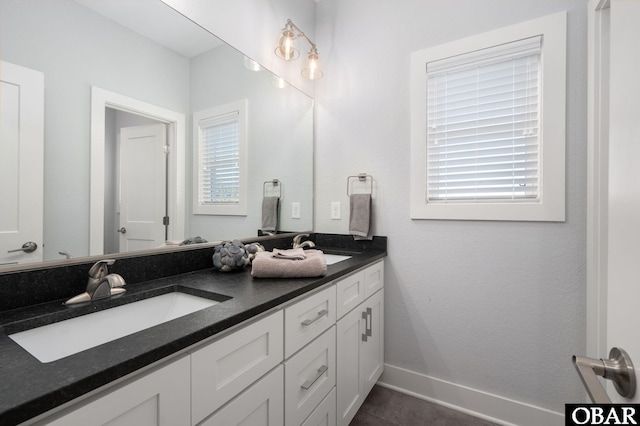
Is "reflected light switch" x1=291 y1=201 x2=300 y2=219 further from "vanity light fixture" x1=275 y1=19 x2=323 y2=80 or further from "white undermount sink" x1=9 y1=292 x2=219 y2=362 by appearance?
"white undermount sink" x1=9 y1=292 x2=219 y2=362

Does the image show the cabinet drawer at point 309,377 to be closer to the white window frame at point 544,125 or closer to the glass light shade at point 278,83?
the white window frame at point 544,125

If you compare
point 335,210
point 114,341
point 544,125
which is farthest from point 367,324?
point 544,125

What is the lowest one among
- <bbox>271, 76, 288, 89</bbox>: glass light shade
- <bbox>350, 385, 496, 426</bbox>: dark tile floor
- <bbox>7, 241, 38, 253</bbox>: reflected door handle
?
<bbox>350, 385, 496, 426</bbox>: dark tile floor

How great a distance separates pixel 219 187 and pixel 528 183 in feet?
5.17

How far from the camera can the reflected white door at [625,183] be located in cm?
42

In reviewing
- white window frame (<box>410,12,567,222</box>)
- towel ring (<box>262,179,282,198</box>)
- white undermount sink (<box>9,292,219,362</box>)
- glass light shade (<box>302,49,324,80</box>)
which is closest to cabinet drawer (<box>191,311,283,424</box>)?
white undermount sink (<box>9,292,219,362</box>)

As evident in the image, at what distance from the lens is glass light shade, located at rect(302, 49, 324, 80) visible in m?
1.87

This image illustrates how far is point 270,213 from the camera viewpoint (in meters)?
1.81

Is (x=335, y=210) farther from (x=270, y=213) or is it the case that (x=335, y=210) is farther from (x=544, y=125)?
(x=544, y=125)

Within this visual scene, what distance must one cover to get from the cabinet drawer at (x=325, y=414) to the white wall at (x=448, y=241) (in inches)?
28.5

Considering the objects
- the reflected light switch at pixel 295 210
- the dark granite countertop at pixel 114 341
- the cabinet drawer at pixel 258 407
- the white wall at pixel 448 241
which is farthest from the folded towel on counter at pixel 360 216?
the cabinet drawer at pixel 258 407

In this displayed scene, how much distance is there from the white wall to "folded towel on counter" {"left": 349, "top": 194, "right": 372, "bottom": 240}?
83mm

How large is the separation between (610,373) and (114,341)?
908 millimetres

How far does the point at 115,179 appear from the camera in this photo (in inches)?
40.7
